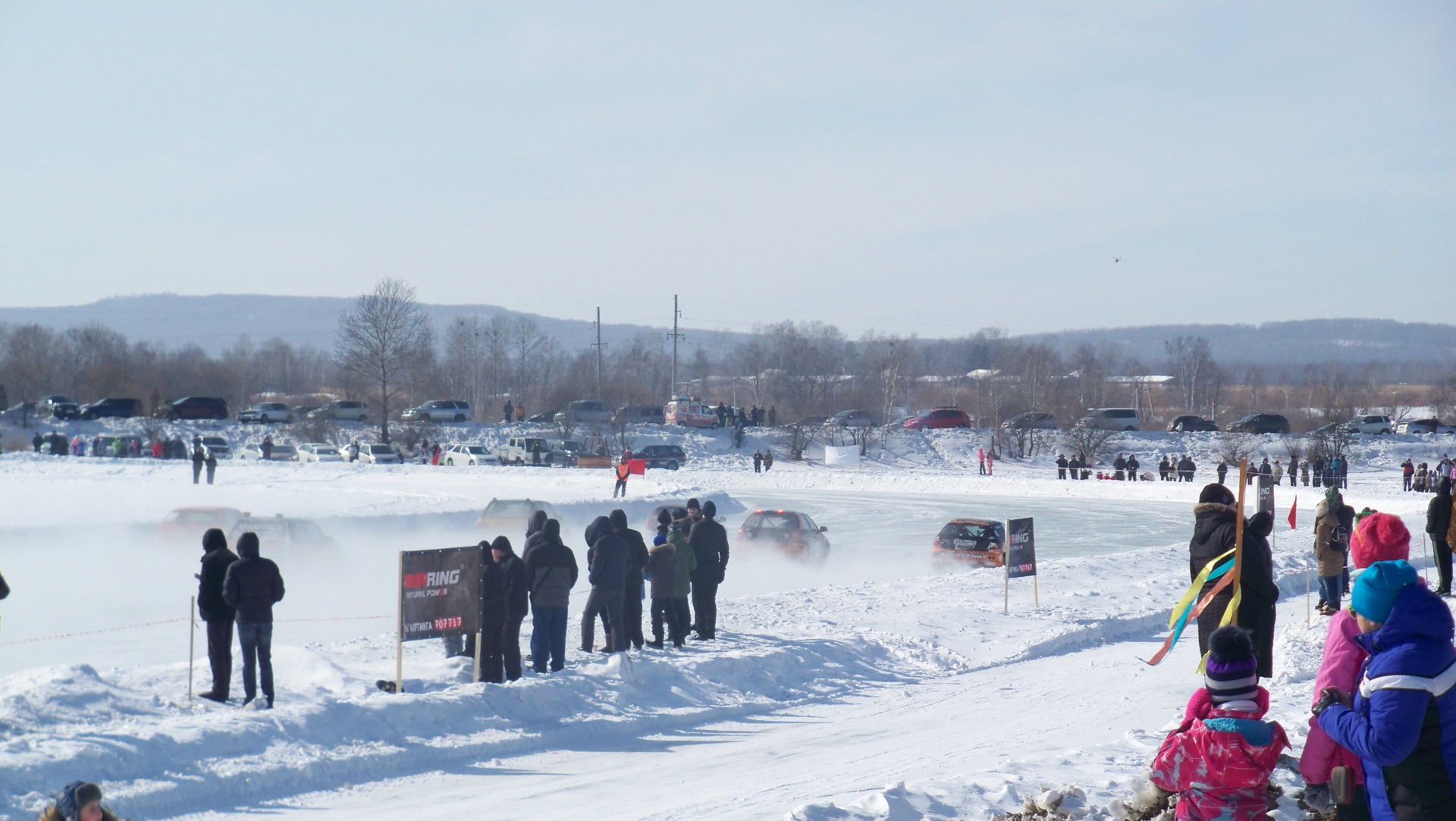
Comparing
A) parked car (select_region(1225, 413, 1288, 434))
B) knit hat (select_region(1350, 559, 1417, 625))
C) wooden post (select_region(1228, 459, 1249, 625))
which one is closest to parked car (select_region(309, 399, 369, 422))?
parked car (select_region(1225, 413, 1288, 434))

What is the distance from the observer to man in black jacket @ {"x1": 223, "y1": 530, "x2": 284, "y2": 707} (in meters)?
9.93

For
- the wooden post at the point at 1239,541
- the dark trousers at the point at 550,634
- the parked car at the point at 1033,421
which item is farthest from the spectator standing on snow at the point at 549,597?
the parked car at the point at 1033,421

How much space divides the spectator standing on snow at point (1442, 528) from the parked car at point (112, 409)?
71398 millimetres

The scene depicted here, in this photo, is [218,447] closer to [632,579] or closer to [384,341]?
[384,341]

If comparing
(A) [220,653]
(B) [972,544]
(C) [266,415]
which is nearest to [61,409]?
(C) [266,415]

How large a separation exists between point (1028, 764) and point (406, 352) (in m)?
72.1

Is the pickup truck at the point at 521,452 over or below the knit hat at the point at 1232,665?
below

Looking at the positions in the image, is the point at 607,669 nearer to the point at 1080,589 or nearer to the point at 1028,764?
the point at 1028,764

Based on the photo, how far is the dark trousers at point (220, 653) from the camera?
33.0ft

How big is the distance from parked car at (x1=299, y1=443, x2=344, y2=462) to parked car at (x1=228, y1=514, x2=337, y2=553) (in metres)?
34.8

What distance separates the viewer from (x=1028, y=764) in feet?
24.5

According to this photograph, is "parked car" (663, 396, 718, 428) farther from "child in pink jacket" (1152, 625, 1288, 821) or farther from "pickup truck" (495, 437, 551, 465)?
"child in pink jacket" (1152, 625, 1288, 821)

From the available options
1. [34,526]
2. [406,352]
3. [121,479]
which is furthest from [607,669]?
[406,352]

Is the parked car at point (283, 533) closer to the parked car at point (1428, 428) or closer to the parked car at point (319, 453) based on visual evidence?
the parked car at point (319, 453)
